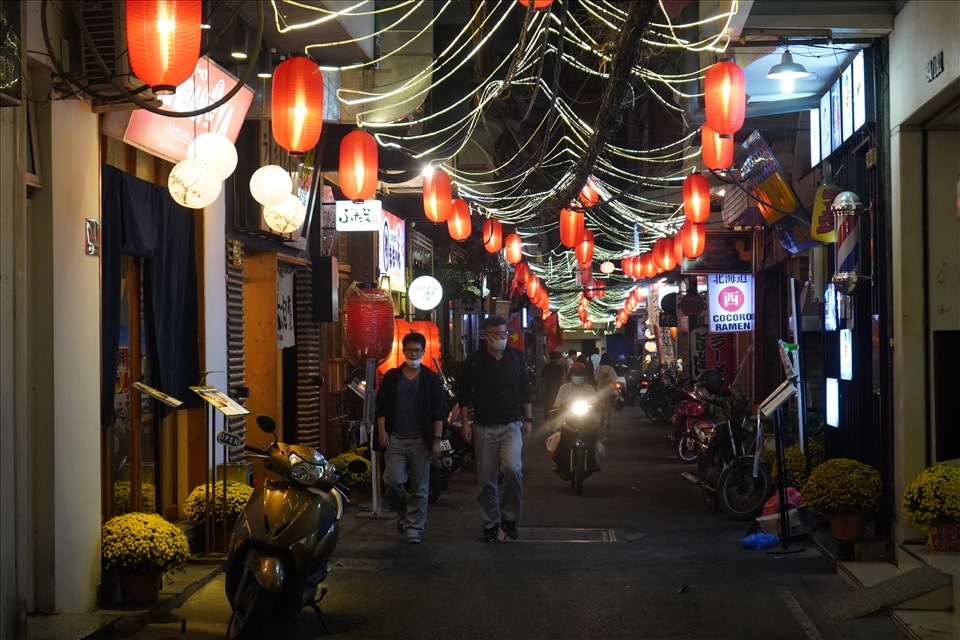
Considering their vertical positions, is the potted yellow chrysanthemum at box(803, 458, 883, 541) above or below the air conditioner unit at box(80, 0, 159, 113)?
below

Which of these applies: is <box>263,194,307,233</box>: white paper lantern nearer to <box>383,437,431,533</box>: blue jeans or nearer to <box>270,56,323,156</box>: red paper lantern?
<box>270,56,323,156</box>: red paper lantern

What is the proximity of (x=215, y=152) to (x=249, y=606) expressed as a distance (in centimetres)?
403

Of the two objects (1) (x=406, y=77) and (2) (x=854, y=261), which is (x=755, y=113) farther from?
(1) (x=406, y=77)

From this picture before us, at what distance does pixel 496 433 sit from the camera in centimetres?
1189

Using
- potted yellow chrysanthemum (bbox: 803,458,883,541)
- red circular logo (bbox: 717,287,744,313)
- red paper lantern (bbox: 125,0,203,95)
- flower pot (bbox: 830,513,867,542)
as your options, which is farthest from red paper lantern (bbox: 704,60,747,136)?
red circular logo (bbox: 717,287,744,313)

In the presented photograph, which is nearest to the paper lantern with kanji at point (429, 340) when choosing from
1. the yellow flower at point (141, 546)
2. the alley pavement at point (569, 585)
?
the alley pavement at point (569, 585)

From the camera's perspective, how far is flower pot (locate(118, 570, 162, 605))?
8312 millimetres

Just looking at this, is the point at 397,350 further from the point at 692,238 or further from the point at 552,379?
the point at 552,379

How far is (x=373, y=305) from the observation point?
48.2 feet

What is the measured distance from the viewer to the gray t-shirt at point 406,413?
11992mm

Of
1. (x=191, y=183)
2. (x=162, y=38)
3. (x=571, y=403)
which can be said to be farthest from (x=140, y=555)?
(x=571, y=403)

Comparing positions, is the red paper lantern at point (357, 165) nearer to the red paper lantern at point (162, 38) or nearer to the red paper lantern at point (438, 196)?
the red paper lantern at point (438, 196)

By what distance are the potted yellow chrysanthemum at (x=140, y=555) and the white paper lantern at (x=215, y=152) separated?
3.09 metres

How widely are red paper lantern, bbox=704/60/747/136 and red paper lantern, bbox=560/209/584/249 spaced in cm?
Result: 1066
